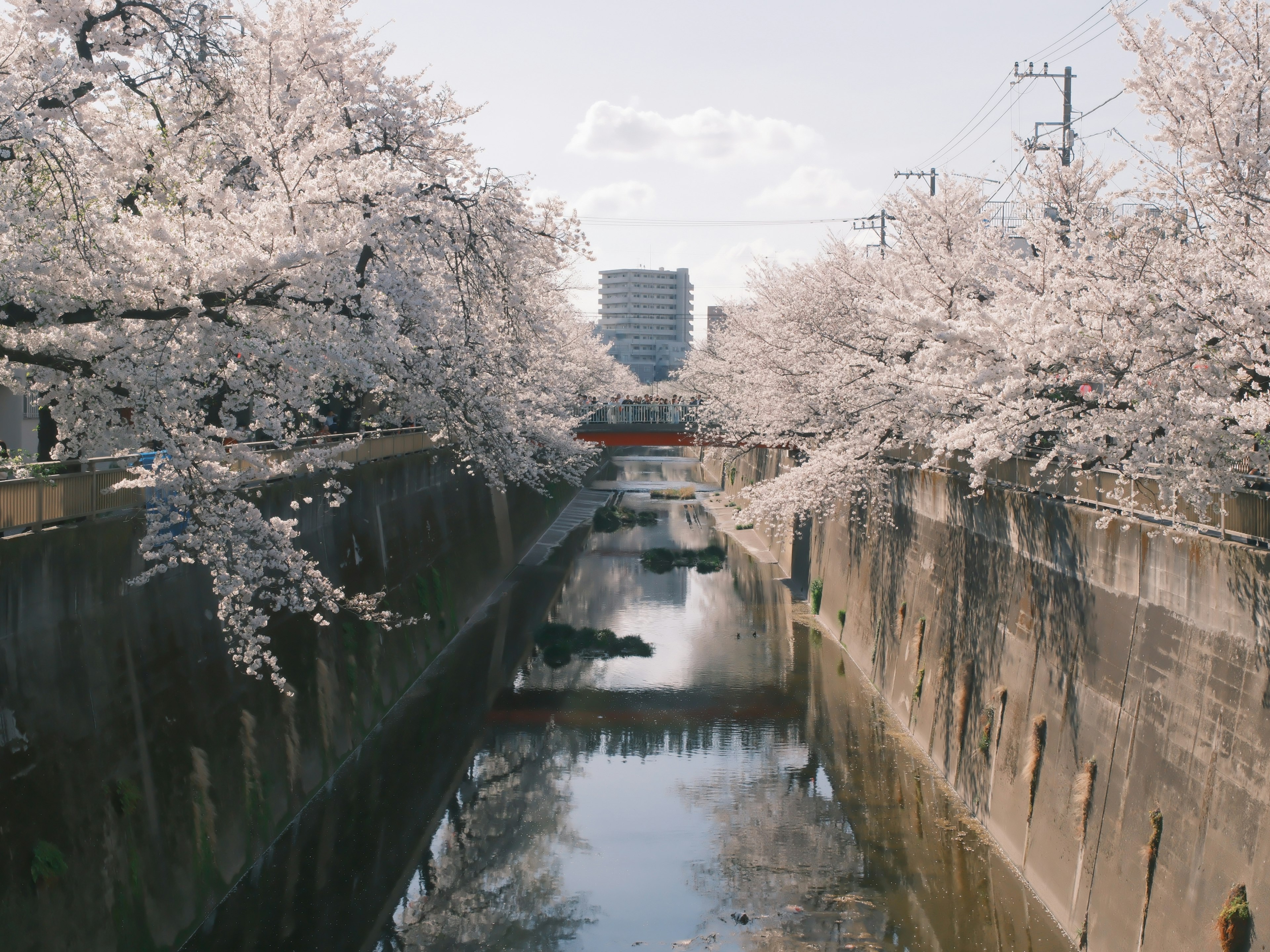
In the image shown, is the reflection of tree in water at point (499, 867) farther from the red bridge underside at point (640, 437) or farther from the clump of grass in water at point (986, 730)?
the red bridge underside at point (640, 437)

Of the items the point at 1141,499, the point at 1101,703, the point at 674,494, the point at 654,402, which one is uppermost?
the point at 654,402

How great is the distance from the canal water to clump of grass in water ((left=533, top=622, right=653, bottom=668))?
18 cm

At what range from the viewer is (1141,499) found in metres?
12.6

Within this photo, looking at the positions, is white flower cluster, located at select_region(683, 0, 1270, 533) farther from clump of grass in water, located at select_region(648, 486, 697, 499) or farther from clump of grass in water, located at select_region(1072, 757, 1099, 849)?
clump of grass in water, located at select_region(648, 486, 697, 499)

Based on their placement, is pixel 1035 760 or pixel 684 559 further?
pixel 684 559

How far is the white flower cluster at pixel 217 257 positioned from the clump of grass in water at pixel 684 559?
2476 centimetres

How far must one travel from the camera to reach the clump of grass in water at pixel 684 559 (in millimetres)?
42688

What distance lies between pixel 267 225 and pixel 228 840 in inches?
339

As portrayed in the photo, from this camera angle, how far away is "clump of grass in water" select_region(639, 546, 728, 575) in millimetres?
42688

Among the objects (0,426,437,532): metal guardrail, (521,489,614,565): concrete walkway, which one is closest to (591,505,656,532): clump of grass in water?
(521,489,614,565): concrete walkway

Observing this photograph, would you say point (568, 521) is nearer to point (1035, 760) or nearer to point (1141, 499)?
point (1035, 760)

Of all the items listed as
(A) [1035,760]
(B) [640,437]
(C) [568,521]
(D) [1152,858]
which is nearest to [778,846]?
(A) [1035,760]

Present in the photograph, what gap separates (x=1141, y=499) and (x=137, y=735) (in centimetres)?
1240

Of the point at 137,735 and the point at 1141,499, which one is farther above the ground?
the point at 1141,499
